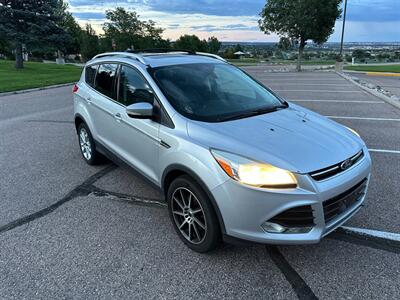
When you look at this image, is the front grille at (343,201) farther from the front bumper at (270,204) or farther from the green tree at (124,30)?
the green tree at (124,30)

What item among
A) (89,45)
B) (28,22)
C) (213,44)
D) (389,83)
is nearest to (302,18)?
(389,83)

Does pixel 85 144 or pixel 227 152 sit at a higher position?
pixel 227 152

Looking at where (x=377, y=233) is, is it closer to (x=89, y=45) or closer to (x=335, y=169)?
(x=335, y=169)

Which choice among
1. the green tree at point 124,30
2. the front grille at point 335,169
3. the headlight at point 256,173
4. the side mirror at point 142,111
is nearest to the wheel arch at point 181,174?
the headlight at point 256,173

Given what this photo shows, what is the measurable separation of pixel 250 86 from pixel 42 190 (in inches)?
120

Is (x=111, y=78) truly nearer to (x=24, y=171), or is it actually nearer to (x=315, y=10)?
(x=24, y=171)

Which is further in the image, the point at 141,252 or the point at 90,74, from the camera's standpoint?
the point at 90,74

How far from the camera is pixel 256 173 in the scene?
2.67 metres

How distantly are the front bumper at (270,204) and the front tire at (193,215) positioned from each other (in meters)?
0.16

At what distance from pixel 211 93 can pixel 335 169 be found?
1.58 m

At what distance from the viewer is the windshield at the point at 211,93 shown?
3488 mm

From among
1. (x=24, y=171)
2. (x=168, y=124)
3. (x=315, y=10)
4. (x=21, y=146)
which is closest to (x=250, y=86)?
(x=168, y=124)

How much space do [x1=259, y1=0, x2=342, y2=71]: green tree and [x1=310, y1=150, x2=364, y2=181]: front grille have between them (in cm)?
2494

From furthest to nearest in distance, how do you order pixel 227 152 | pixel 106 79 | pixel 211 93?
pixel 106 79 → pixel 211 93 → pixel 227 152
